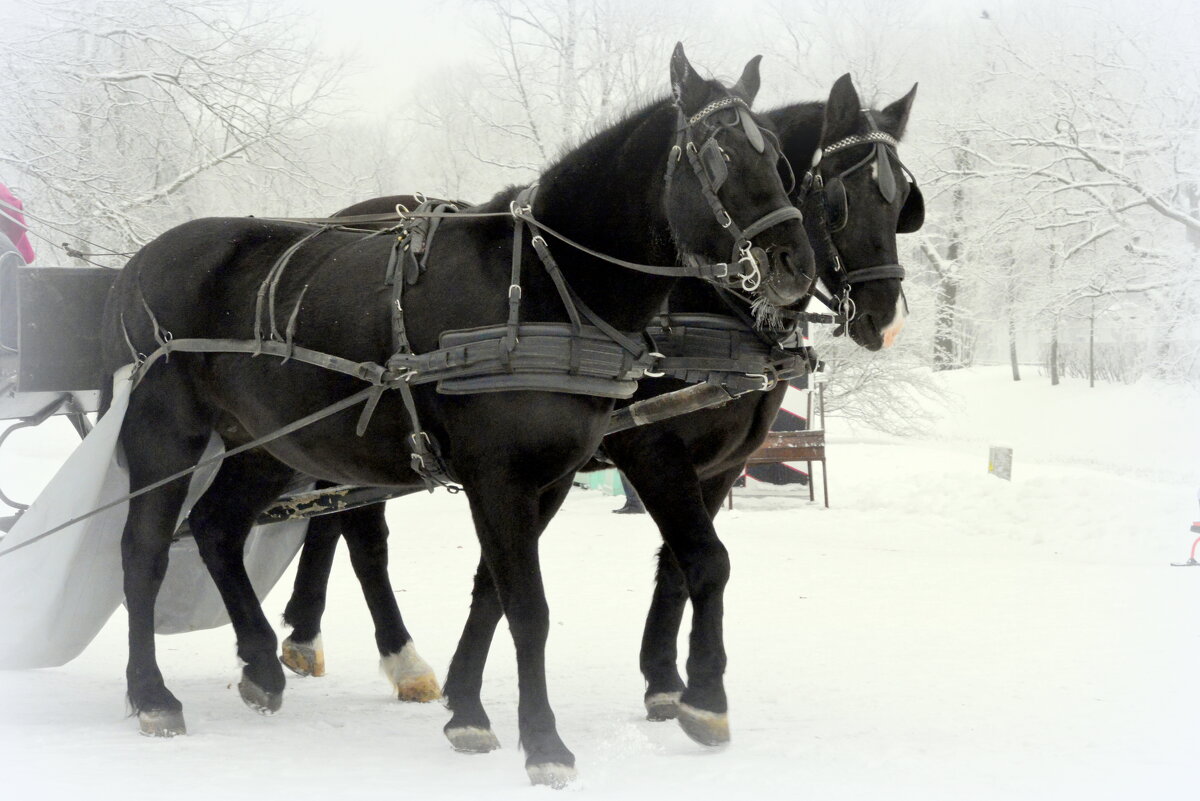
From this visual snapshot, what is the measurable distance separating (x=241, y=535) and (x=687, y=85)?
2.87 meters

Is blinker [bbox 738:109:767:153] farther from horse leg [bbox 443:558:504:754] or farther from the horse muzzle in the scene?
horse leg [bbox 443:558:504:754]

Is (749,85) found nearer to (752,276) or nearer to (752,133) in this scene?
(752,133)

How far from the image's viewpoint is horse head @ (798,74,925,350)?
4719 millimetres

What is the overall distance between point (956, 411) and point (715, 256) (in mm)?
23082

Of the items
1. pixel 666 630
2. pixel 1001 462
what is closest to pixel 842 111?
pixel 666 630

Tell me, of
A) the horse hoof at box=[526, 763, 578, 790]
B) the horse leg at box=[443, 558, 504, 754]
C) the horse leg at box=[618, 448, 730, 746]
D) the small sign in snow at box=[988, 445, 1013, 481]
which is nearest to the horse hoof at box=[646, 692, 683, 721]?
the horse leg at box=[618, 448, 730, 746]

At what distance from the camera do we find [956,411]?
25.8 m

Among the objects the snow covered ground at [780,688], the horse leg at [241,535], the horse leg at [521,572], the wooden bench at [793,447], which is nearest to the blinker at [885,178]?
the horse leg at [521,572]

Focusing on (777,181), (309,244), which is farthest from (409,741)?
(777,181)

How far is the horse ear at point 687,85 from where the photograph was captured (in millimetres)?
3992

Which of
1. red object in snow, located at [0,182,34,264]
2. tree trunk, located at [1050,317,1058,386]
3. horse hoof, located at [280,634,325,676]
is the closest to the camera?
horse hoof, located at [280,634,325,676]

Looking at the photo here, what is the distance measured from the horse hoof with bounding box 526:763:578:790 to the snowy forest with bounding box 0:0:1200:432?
980 centimetres

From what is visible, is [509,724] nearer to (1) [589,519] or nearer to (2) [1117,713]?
(2) [1117,713]

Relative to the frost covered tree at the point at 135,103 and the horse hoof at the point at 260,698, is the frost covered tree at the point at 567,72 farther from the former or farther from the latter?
the horse hoof at the point at 260,698
